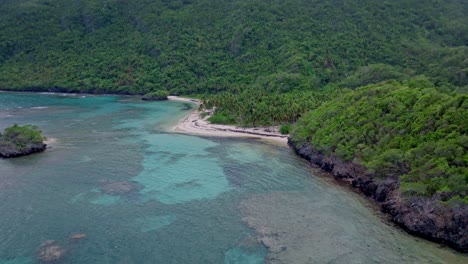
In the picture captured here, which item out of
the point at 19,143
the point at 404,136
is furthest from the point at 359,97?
the point at 19,143

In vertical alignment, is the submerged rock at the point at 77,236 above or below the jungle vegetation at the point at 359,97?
below

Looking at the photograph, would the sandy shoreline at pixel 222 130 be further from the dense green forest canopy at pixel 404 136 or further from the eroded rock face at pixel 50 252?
the eroded rock face at pixel 50 252

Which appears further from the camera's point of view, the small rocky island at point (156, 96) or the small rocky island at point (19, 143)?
the small rocky island at point (156, 96)

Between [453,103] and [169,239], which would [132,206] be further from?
[453,103]

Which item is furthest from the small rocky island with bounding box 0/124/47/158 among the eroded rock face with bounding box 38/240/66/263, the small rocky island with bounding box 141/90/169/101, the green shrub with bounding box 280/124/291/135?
the small rocky island with bounding box 141/90/169/101

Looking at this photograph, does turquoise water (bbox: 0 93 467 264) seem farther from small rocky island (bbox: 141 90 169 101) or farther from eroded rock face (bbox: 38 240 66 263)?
small rocky island (bbox: 141 90 169 101)

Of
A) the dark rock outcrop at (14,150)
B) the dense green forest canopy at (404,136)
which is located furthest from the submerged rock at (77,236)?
the dark rock outcrop at (14,150)

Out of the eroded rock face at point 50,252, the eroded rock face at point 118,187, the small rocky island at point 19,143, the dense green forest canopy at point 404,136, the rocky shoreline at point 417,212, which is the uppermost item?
the dense green forest canopy at point 404,136

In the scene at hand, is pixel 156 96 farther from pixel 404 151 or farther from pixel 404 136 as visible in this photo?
pixel 404 151
